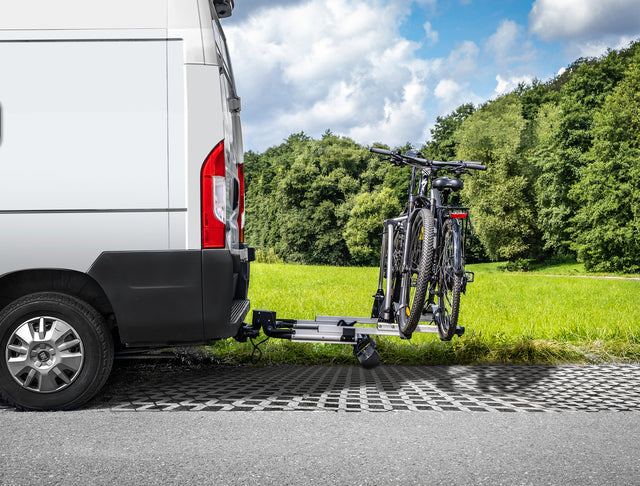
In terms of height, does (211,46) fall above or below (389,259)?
above

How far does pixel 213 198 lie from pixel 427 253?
1.83 meters

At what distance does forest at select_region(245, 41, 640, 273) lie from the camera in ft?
123

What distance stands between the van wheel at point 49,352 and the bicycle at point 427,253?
8.19 ft

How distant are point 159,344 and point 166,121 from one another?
1510mm

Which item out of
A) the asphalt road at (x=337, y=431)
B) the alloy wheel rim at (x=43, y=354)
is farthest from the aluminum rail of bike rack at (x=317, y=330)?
the alloy wheel rim at (x=43, y=354)

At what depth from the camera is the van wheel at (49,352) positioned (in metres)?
3.96

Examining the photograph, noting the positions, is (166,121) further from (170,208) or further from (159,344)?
(159,344)

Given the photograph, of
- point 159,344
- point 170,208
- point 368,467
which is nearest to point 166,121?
point 170,208

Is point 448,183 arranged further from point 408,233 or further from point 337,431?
point 337,431

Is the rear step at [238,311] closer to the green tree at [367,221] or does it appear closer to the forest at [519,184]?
the forest at [519,184]

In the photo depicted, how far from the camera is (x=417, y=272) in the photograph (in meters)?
5.20

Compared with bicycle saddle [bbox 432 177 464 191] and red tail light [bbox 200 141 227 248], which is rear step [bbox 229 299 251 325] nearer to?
red tail light [bbox 200 141 227 248]

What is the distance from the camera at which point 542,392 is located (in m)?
4.61

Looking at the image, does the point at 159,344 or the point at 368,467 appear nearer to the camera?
the point at 368,467
